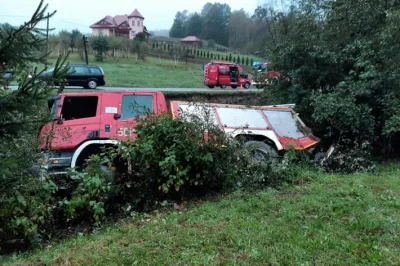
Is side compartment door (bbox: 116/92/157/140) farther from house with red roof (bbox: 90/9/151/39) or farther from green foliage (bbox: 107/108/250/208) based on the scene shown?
house with red roof (bbox: 90/9/151/39)

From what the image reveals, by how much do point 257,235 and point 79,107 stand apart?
557cm

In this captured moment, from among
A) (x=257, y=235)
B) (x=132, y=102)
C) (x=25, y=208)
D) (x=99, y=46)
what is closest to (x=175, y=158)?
(x=257, y=235)

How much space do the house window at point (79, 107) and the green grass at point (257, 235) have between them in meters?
3.64

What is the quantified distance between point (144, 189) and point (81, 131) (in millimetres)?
2396

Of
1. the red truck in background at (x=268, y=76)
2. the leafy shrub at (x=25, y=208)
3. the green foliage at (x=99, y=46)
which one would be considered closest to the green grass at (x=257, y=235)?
the leafy shrub at (x=25, y=208)

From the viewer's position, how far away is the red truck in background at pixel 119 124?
23.6ft

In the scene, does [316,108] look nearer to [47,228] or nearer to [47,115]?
[47,228]

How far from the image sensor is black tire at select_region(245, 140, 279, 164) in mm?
6692

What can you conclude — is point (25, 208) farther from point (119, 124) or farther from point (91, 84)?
point (91, 84)

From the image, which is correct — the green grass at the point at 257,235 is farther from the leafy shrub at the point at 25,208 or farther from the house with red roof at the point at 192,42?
the house with red roof at the point at 192,42

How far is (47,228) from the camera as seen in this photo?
520 cm

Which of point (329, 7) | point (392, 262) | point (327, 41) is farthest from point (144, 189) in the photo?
point (329, 7)

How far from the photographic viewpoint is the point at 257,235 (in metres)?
3.97

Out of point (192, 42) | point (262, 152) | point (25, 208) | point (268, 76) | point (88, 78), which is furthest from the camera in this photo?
point (192, 42)
